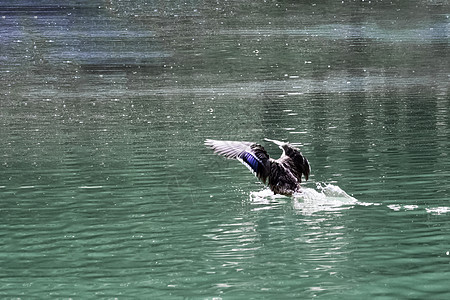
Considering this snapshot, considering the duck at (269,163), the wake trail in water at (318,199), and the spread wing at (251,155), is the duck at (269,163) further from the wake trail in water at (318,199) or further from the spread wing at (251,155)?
the wake trail in water at (318,199)

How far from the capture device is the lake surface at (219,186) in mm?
13062

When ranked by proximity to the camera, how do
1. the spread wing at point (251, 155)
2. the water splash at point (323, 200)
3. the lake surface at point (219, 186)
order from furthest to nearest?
Answer: 1. the water splash at point (323, 200)
2. the spread wing at point (251, 155)
3. the lake surface at point (219, 186)

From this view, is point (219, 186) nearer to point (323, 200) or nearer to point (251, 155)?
point (323, 200)

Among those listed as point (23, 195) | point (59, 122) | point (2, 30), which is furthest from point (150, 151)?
point (2, 30)

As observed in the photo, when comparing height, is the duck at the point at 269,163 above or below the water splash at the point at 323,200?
above

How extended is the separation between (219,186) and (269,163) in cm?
379

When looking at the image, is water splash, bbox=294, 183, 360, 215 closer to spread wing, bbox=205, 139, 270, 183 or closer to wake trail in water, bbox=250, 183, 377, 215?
wake trail in water, bbox=250, 183, 377, 215

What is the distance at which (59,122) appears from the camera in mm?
36062

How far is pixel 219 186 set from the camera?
20.3 metres

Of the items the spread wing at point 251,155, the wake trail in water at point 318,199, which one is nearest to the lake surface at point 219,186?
the wake trail in water at point 318,199

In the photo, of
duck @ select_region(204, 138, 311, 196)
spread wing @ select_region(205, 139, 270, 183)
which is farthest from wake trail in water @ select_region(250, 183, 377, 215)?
spread wing @ select_region(205, 139, 270, 183)

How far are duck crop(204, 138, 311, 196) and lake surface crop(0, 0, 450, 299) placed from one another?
0.49 metres

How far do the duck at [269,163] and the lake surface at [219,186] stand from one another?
49 cm

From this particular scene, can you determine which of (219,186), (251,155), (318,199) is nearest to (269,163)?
(251,155)
